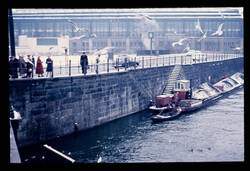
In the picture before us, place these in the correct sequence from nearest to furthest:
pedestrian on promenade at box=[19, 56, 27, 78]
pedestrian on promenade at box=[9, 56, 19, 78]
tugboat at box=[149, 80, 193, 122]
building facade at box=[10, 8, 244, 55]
A: pedestrian on promenade at box=[9, 56, 19, 78]
pedestrian on promenade at box=[19, 56, 27, 78]
tugboat at box=[149, 80, 193, 122]
building facade at box=[10, 8, 244, 55]

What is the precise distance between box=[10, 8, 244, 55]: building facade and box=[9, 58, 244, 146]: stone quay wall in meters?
31.4

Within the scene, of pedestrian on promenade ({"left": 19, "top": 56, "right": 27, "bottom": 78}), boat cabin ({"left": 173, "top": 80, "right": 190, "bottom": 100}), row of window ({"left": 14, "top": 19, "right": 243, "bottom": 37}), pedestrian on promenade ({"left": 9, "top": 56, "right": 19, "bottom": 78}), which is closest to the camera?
pedestrian on promenade ({"left": 9, "top": 56, "right": 19, "bottom": 78})

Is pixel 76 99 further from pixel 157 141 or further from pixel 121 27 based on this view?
pixel 121 27

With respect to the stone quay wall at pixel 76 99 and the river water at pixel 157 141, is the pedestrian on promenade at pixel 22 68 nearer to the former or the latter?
the stone quay wall at pixel 76 99

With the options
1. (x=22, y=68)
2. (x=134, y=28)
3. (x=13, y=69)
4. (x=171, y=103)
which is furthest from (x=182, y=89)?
(x=134, y=28)

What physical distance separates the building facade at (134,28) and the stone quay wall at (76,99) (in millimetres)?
31432

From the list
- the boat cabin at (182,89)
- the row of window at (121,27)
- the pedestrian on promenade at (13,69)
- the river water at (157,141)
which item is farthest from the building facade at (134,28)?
the pedestrian on promenade at (13,69)

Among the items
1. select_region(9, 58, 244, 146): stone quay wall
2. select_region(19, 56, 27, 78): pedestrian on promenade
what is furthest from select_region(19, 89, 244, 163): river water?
select_region(19, 56, 27, 78): pedestrian on promenade

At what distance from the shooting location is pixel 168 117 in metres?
28.6

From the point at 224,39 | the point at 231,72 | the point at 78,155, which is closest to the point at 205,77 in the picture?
the point at 231,72

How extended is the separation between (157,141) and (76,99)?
6225 mm

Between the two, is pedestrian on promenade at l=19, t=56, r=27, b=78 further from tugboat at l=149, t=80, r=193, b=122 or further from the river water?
tugboat at l=149, t=80, r=193, b=122

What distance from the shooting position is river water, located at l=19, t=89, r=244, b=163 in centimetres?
2048
